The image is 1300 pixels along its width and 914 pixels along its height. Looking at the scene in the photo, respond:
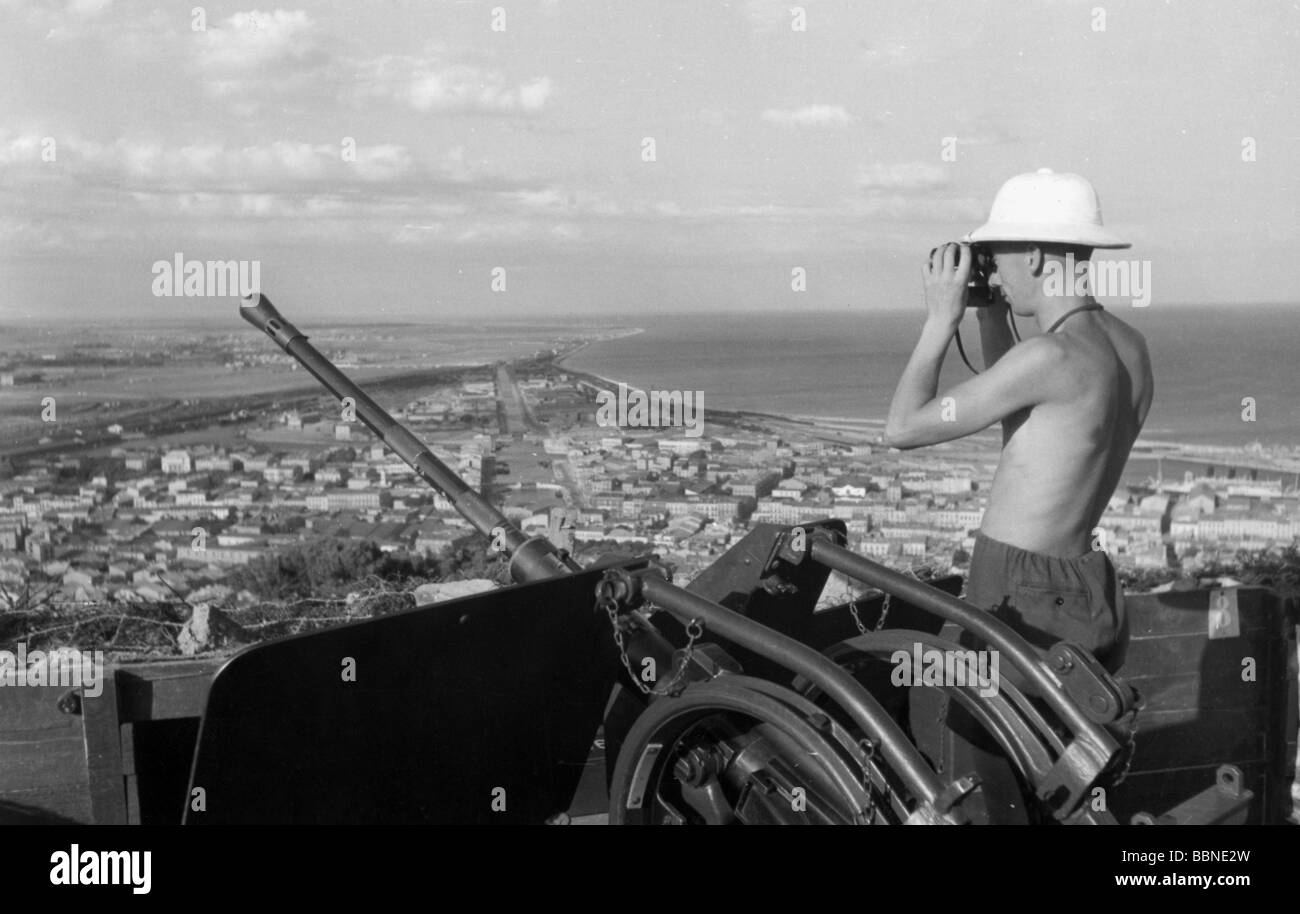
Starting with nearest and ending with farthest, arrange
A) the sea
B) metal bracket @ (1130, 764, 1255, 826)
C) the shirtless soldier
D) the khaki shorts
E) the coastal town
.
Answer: the shirtless soldier < the khaki shorts < metal bracket @ (1130, 764, 1255, 826) < the coastal town < the sea

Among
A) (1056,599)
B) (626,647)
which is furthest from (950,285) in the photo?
(626,647)

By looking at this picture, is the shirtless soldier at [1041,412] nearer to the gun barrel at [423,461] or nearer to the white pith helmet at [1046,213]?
the white pith helmet at [1046,213]

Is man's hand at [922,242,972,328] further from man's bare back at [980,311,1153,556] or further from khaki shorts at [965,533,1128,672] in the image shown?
khaki shorts at [965,533,1128,672]

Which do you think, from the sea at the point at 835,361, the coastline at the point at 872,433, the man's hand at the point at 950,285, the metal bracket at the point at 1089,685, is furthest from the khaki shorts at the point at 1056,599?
the sea at the point at 835,361

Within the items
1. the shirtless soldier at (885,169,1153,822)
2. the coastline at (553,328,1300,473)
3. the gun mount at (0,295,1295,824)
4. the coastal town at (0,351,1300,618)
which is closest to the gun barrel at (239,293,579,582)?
the gun mount at (0,295,1295,824)

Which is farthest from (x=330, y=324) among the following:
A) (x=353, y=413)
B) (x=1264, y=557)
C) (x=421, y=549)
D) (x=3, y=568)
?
(x=1264, y=557)
